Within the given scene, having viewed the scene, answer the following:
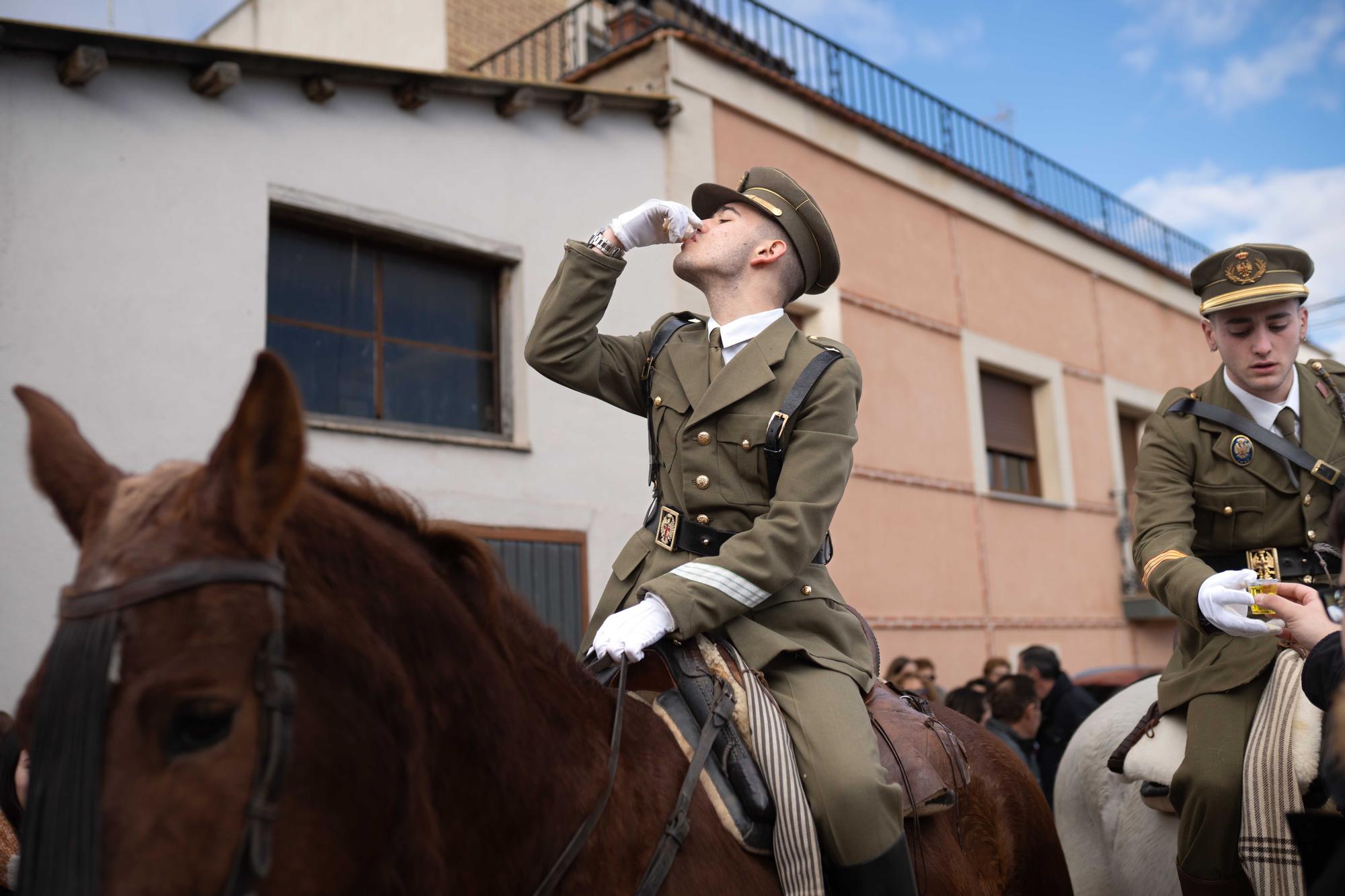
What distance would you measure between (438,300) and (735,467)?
6.70 m

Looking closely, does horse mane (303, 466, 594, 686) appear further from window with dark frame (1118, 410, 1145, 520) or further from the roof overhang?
window with dark frame (1118, 410, 1145, 520)

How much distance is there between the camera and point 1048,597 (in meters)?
14.2

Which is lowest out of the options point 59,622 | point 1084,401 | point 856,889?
point 856,889

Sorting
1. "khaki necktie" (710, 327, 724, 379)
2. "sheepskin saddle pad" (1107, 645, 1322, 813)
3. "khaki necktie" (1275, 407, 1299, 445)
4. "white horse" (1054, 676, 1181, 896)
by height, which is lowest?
"white horse" (1054, 676, 1181, 896)

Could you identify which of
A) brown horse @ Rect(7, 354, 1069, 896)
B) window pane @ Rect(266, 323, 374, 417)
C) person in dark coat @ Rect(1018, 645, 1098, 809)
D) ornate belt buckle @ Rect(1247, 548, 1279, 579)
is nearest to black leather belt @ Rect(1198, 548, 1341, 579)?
ornate belt buckle @ Rect(1247, 548, 1279, 579)

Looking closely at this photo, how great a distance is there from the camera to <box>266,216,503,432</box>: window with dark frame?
8289 millimetres

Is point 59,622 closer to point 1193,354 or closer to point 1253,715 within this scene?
point 1253,715

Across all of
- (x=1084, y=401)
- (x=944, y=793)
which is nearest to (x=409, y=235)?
(x=944, y=793)

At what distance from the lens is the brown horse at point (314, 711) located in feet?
4.83

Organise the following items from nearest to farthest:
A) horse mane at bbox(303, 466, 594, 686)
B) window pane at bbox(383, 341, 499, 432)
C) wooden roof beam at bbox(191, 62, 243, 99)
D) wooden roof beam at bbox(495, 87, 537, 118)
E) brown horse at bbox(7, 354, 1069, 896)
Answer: brown horse at bbox(7, 354, 1069, 896) → horse mane at bbox(303, 466, 594, 686) → wooden roof beam at bbox(191, 62, 243, 99) → window pane at bbox(383, 341, 499, 432) → wooden roof beam at bbox(495, 87, 537, 118)

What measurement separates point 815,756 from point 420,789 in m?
1.01

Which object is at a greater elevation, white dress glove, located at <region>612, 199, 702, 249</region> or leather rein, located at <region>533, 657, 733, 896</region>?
white dress glove, located at <region>612, 199, 702, 249</region>

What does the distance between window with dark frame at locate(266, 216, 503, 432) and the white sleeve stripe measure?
20.7 ft

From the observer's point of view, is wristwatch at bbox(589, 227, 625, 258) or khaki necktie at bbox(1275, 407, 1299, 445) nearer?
wristwatch at bbox(589, 227, 625, 258)
